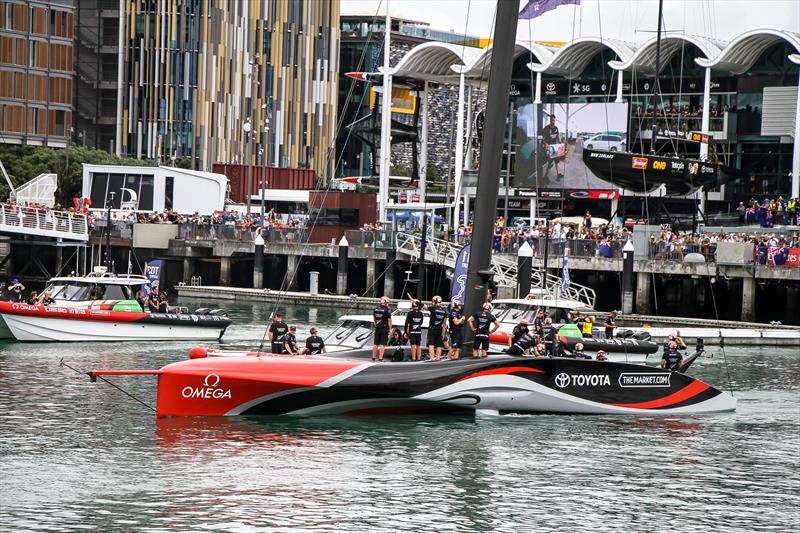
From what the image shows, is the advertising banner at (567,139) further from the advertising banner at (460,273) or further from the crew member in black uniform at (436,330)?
the crew member in black uniform at (436,330)

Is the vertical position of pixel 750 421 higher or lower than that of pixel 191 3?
lower

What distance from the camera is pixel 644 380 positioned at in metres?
26.8

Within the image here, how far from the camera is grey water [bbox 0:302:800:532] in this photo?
1812 cm

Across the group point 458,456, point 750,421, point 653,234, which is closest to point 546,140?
point 653,234

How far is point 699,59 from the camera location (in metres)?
71.3

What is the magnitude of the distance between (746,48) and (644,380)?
50128 mm

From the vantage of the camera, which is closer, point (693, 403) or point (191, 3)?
point (693, 403)

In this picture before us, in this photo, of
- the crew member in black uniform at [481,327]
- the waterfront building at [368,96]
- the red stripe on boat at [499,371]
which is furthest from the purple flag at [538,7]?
the waterfront building at [368,96]

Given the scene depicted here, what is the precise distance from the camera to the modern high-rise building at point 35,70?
99.4 metres

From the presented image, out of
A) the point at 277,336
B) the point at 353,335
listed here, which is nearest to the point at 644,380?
the point at 353,335

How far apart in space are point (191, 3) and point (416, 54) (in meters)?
41.9

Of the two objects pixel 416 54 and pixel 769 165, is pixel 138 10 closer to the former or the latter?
pixel 416 54

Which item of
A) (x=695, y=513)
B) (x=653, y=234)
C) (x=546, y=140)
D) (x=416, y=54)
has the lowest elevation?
(x=695, y=513)

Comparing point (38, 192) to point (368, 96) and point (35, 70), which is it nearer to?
point (35, 70)
